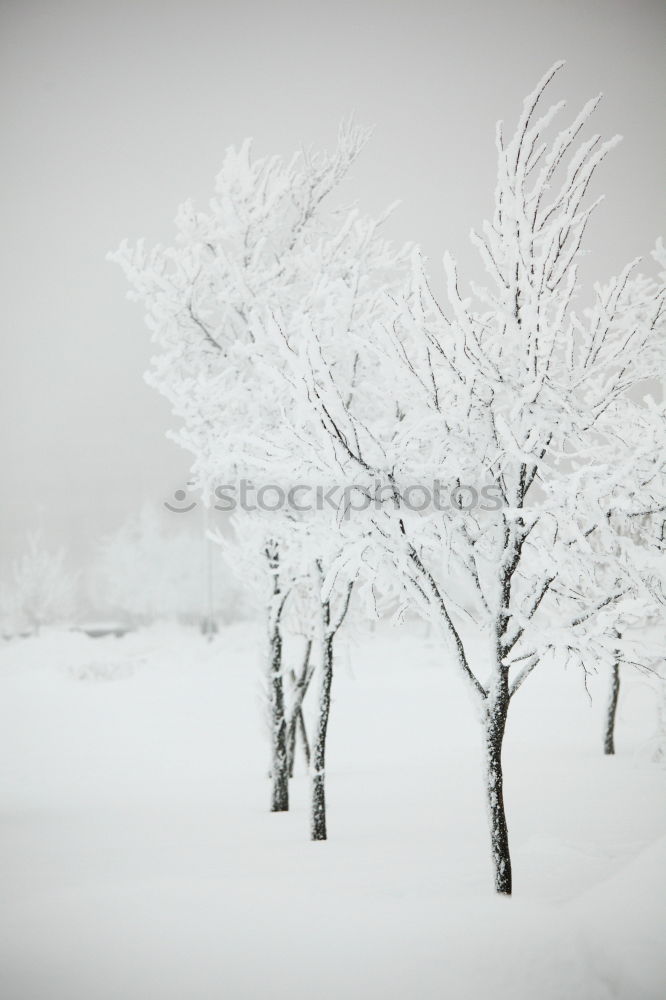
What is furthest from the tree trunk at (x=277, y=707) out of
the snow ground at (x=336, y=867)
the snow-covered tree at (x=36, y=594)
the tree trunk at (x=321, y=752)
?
the snow-covered tree at (x=36, y=594)

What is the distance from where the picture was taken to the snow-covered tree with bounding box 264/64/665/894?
3682 millimetres

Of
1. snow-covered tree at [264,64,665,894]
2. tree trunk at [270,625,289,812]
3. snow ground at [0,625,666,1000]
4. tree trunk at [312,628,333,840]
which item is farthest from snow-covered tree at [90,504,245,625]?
snow-covered tree at [264,64,665,894]

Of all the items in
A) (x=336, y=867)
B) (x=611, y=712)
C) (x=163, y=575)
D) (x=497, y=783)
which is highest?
(x=497, y=783)

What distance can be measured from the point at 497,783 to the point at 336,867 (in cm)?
188

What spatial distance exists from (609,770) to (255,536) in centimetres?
782

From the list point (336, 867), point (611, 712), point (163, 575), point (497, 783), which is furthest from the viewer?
point (163, 575)

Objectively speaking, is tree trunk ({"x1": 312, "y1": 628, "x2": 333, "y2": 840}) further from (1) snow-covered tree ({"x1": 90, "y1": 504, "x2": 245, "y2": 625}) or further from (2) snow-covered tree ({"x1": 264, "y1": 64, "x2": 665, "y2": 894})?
(1) snow-covered tree ({"x1": 90, "y1": 504, "x2": 245, "y2": 625})

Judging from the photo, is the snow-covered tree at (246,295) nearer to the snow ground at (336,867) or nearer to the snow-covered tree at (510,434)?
the snow ground at (336,867)

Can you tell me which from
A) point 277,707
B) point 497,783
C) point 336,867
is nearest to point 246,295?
point 277,707

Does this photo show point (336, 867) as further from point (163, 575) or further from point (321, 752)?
point (163, 575)

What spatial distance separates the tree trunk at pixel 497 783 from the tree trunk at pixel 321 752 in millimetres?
2312

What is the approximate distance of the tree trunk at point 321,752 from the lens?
6184 mm

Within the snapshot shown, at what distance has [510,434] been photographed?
3.67 m

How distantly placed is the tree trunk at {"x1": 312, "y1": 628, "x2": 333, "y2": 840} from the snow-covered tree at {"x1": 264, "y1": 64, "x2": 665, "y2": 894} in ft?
7.35
